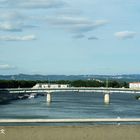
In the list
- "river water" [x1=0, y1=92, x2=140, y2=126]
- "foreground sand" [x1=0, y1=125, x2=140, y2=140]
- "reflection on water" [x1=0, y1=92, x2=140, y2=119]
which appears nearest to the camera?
"foreground sand" [x1=0, y1=125, x2=140, y2=140]

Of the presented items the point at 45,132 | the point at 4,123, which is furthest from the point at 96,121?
the point at 4,123

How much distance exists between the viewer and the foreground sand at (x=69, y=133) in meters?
18.1

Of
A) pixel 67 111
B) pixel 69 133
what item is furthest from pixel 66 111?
pixel 69 133

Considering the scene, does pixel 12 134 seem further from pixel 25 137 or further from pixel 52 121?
pixel 52 121

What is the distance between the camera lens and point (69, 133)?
18344mm

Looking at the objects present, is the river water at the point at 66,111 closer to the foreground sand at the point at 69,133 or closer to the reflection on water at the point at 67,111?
the reflection on water at the point at 67,111

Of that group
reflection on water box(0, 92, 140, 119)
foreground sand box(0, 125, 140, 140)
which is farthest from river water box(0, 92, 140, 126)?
foreground sand box(0, 125, 140, 140)

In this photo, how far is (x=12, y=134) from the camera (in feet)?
59.6

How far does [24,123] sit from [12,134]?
5.01 ft

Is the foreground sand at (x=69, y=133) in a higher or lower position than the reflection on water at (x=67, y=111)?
higher

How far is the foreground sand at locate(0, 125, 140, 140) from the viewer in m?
18.1

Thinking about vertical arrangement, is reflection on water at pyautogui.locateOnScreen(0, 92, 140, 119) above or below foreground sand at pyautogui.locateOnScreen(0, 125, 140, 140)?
Answer: below

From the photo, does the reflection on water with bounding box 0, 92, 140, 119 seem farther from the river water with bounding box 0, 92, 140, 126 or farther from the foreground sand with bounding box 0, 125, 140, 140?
the foreground sand with bounding box 0, 125, 140, 140

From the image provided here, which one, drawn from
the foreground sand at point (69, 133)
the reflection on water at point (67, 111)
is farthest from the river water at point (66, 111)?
the foreground sand at point (69, 133)
